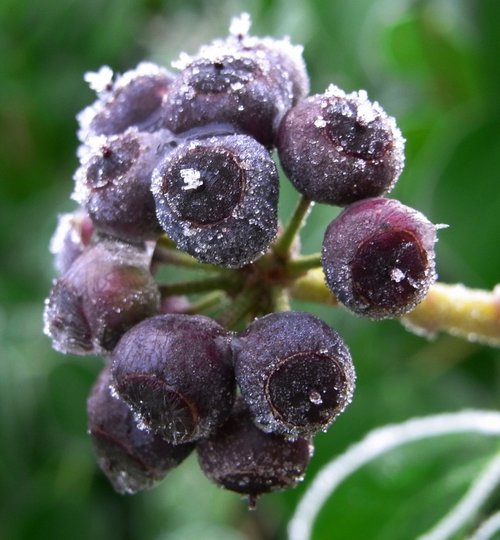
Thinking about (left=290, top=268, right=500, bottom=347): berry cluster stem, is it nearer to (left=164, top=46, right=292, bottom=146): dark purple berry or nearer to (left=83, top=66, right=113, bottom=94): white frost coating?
(left=164, top=46, right=292, bottom=146): dark purple berry

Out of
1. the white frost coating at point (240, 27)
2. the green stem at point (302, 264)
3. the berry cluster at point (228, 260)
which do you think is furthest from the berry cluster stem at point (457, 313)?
the white frost coating at point (240, 27)

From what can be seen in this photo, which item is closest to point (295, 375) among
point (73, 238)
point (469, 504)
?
point (73, 238)

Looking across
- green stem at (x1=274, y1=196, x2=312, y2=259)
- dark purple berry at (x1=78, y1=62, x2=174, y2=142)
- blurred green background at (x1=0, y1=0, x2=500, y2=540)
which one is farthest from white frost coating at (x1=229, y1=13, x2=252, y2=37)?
blurred green background at (x1=0, y1=0, x2=500, y2=540)

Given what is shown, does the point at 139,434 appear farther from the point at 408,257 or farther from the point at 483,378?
the point at 483,378

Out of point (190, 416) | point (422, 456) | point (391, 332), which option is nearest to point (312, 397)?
point (190, 416)

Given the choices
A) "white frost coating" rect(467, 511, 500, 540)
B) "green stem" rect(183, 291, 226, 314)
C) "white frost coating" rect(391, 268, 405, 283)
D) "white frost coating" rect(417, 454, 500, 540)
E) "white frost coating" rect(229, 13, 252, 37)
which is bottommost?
"white frost coating" rect(417, 454, 500, 540)

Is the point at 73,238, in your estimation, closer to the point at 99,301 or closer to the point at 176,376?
the point at 99,301
